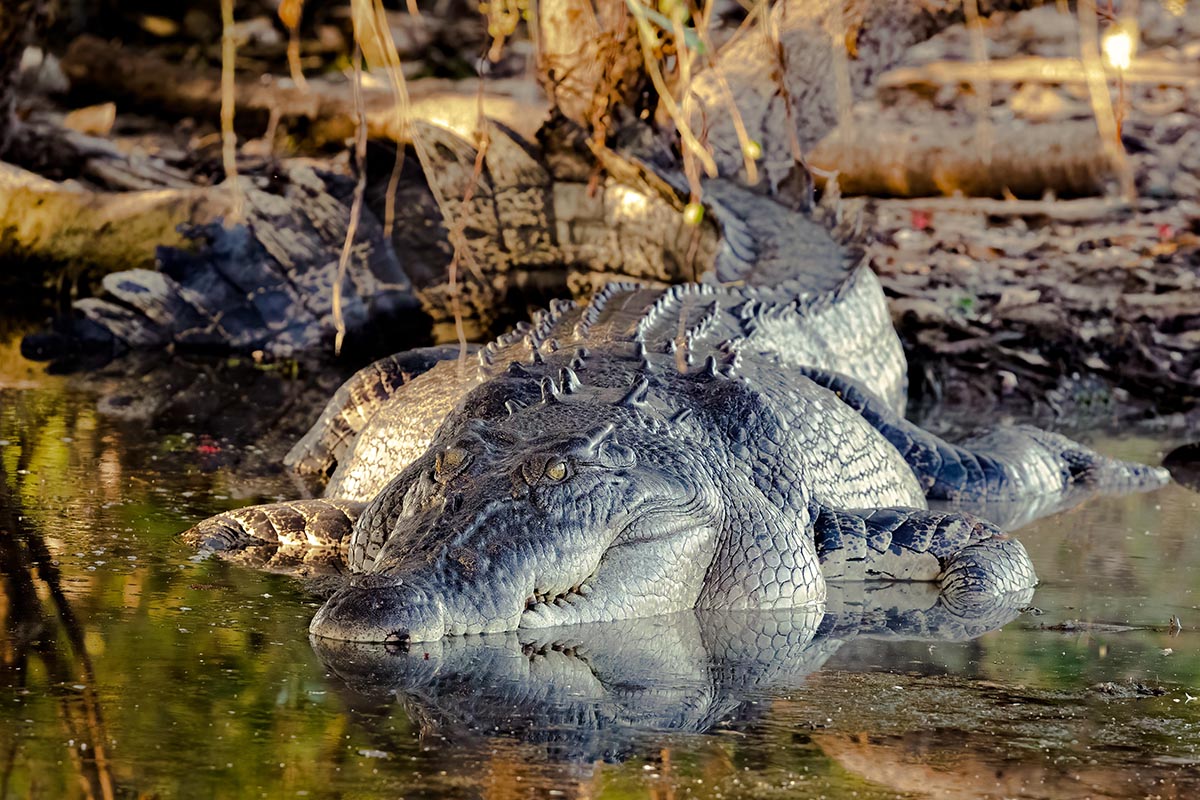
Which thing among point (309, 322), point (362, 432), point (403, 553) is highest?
point (403, 553)

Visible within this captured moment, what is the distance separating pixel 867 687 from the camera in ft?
14.1

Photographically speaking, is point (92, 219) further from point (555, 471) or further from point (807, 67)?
point (555, 471)

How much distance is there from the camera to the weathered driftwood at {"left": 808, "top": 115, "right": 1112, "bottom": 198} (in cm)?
1320

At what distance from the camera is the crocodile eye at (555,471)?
15.7ft

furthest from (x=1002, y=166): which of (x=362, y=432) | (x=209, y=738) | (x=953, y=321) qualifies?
(x=209, y=738)

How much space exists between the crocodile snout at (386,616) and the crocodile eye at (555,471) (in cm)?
58

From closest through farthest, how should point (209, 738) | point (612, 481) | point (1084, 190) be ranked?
point (209, 738) < point (612, 481) < point (1084, 190)

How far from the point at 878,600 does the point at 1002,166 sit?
8.51 m

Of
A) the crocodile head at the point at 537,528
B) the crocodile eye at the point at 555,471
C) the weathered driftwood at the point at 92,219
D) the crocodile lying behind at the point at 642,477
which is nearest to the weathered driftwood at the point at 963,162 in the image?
the weathered driftwood at the point at 92,219

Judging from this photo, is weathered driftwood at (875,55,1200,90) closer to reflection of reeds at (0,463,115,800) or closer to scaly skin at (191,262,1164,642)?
scaly skin at (191,262,1164,642)

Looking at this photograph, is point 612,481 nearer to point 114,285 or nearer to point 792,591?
point 792,591

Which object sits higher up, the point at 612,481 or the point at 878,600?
the point at 612,481

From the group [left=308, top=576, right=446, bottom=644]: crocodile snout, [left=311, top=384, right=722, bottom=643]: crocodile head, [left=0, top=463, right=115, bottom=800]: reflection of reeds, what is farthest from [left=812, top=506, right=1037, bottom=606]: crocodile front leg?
[left=0, top=463, right=115, bottom=800]: reflection of reeds

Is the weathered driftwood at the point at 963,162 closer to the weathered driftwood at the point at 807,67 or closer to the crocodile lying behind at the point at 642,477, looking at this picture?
the weathered driftwood at the point at 807,67
